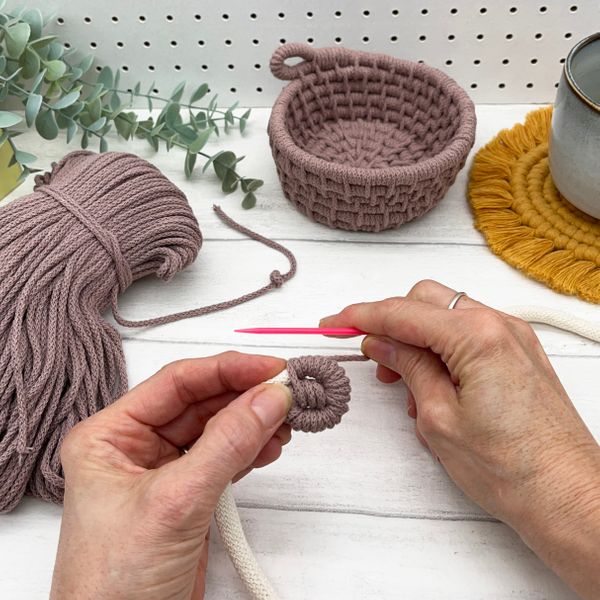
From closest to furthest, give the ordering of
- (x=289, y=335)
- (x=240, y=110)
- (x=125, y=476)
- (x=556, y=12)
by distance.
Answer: (x=125, y=476), (x=289, y=335), (x=556, y=12), (x=240, y=110)

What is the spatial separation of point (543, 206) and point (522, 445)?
435 millimetres

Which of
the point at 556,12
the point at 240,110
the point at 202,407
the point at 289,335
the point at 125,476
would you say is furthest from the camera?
the point at 240,110

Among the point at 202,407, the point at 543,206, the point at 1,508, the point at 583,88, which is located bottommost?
the point at 1,508

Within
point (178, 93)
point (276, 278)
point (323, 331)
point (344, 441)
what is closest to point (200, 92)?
point (178, 93)

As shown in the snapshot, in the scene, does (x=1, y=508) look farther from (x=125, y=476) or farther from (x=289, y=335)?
(x=289, y=335)

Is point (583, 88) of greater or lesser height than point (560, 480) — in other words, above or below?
above

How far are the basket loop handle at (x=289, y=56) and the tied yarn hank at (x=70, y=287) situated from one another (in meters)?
0.23

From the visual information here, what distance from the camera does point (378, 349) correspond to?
698 mm

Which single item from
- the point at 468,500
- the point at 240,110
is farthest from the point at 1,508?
the point at 240,110

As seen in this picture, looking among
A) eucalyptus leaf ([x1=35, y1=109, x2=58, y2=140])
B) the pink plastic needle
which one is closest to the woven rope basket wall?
the pink plastic needle

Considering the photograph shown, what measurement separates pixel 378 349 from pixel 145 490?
0.30 m

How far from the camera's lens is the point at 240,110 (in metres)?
1.08

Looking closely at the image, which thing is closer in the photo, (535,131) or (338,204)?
(338,204)

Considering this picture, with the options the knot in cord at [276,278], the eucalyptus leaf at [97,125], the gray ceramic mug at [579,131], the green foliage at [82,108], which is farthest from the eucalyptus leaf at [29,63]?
the gray ceramic mug at [579,131]
